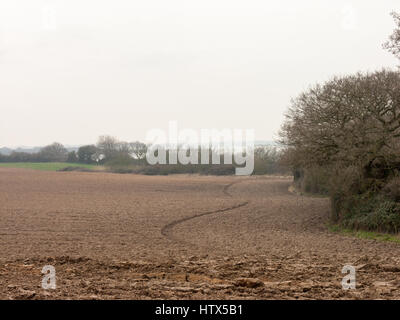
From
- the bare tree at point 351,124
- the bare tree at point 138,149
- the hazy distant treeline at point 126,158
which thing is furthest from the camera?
the bare tree at point 138,149

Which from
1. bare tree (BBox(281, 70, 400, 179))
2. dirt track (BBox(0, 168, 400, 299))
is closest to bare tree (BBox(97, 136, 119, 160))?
dirt track (BBox(0, 168, 400, 299))

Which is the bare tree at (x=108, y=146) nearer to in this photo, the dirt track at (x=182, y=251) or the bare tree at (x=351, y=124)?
the dirt track at (x=182, y=251)

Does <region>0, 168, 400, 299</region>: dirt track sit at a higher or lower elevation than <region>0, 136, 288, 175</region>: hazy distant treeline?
lower

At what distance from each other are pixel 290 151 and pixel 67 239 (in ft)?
40.0

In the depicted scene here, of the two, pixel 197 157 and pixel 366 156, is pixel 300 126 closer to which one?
pixel 366 156

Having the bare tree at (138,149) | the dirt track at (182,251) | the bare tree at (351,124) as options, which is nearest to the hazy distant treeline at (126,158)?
the bare tree at (138,149)

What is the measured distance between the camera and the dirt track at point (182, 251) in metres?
9.03

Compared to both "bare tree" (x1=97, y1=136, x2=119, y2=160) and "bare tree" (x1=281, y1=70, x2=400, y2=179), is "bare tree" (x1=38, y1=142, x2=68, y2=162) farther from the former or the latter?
"bare tree" (x1=281, y1=70, x2=400, y2=179)

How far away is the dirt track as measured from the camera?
29.6 ft

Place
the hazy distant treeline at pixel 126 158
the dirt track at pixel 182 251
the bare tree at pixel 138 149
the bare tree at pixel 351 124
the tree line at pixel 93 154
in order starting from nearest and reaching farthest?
1. the dirt track at pixel 182 251
2. the bare tree at pixel 351 124
3. the hazy distant treeline at pixel 126 158
4. the bare tree at pixel 138 149
5. the tree line at pixel 93 154

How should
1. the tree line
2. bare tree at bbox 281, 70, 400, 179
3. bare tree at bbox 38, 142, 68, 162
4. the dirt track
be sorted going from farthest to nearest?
bare tree at bbox 38, 142, 68, 162 → the tree line → bare tree at bbox 281, 70, 400, 179 → the dirt track

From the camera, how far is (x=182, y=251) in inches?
651

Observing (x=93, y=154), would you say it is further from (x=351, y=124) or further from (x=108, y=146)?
(x=351, y=124)
